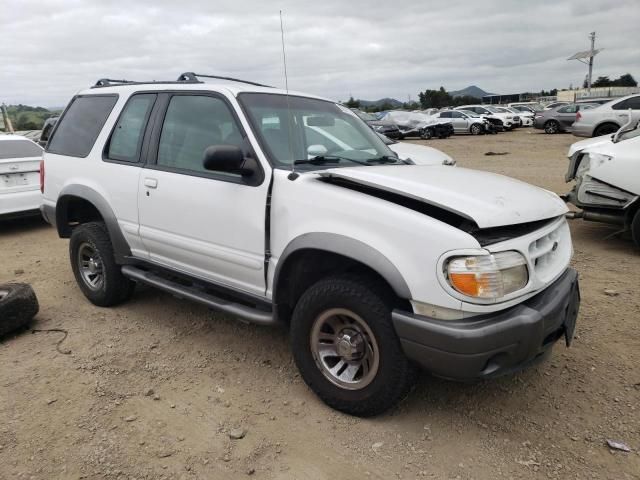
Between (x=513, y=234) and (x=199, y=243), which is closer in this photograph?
(x=513, y=234)

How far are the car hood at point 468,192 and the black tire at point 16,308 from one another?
9.14ft

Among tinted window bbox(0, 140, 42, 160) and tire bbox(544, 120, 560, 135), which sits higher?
tire bbox(544, 120, 560, 135)

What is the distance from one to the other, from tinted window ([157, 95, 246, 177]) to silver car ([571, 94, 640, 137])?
16.3 meters

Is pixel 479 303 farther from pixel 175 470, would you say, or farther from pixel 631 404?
pixel 175 470

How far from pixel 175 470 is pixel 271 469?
19.1 inches

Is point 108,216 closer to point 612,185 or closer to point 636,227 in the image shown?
point 612,185

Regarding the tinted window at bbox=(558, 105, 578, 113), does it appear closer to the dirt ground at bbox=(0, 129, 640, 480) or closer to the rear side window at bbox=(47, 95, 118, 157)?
the dirt ground at bbox=(0, 129, 640, 480)

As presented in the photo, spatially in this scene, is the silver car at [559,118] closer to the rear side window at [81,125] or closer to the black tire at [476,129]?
the black tire at [476,129]

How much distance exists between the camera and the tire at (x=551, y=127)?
2359 cm

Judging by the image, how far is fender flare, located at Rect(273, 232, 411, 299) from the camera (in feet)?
8.38

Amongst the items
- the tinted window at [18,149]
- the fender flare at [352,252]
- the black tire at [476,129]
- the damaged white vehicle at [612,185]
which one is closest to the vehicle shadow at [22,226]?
the tinted window at [18,149]

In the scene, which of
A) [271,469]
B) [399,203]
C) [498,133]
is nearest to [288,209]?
[399,203]

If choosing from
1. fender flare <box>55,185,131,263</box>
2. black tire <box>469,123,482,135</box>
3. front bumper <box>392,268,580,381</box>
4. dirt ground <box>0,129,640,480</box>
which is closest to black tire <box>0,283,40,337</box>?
dirt ground <box>0,129,640,480</box>

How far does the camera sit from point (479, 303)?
8.03 feet
